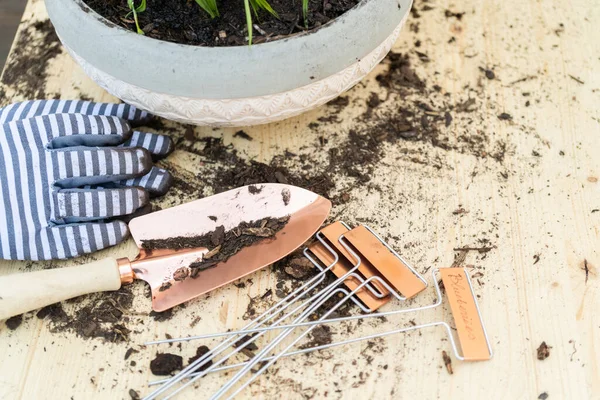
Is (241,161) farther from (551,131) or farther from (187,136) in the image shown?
(551,131)

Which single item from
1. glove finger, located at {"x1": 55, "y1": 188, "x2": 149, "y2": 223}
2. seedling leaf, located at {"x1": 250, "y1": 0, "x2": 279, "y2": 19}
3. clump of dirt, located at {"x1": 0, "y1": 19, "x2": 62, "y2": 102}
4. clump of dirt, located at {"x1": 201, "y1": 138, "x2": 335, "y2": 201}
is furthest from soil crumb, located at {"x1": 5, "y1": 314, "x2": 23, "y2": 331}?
seedling leaf, located at {"x1": 250, "y1": 0, "x2": 279, "y2": 19}

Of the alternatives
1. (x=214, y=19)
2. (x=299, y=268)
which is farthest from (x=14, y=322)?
(x=214, y=19)

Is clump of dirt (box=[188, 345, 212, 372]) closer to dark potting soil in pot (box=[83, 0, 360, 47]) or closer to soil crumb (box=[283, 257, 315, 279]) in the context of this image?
soil crumb (box=[283, 257, 315, 279])

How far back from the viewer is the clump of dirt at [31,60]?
A: 1296 millimetres

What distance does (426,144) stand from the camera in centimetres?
121

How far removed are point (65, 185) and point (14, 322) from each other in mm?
231

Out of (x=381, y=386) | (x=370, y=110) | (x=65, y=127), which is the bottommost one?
(x=381, y=386)

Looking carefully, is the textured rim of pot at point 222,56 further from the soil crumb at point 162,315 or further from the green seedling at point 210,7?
the soil crumb at point 162,315

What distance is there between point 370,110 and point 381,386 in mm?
557

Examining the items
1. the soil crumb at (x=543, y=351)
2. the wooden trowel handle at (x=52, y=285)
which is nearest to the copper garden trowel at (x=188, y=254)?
the wooden trowel handle at (x=52, y=285)

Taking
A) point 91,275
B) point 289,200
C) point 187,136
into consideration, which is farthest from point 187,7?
point 91,275

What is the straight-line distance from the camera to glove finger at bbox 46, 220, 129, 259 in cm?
104

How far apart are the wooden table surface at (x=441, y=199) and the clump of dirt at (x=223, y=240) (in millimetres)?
57

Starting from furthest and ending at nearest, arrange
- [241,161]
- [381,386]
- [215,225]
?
[241,161] → [215,225] → [381,386]
